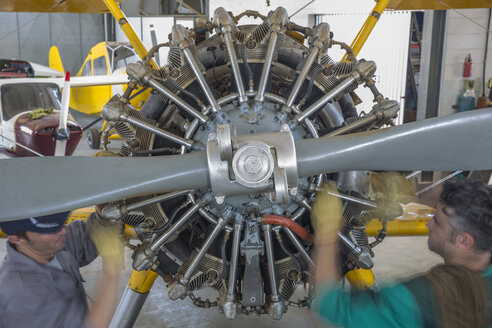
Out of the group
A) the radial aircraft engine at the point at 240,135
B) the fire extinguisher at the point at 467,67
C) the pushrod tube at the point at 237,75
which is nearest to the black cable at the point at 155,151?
the radial aircraft engine at the point at 240,135

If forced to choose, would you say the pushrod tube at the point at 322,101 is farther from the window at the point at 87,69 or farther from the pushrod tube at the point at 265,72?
the window at the point at 87,69

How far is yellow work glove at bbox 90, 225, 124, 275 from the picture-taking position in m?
2.00

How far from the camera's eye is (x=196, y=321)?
3.19 m

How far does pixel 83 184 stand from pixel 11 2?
134 inches

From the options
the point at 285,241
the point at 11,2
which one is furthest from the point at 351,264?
the point at 11,2

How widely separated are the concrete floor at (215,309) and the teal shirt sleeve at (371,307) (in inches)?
60.1

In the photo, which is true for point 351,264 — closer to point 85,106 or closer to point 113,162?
point 113,162

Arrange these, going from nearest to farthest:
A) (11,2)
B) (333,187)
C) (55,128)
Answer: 1. (333,187)
2. (11,2)
3. (55,128)

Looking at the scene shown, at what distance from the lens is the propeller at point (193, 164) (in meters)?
1.36

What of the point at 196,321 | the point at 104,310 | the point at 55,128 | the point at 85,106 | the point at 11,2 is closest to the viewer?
the point at 104,310

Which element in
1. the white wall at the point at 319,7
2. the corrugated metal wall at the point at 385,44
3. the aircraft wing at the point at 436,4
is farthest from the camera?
the corrugated metal wall at the point at 385,44

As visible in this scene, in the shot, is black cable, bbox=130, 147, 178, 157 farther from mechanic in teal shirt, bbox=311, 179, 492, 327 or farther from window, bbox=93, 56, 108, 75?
window, bbox=93, 56, 108, 75

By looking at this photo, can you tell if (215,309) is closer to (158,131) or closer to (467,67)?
(158,131)

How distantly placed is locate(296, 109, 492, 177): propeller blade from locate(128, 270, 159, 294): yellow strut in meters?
1.35
